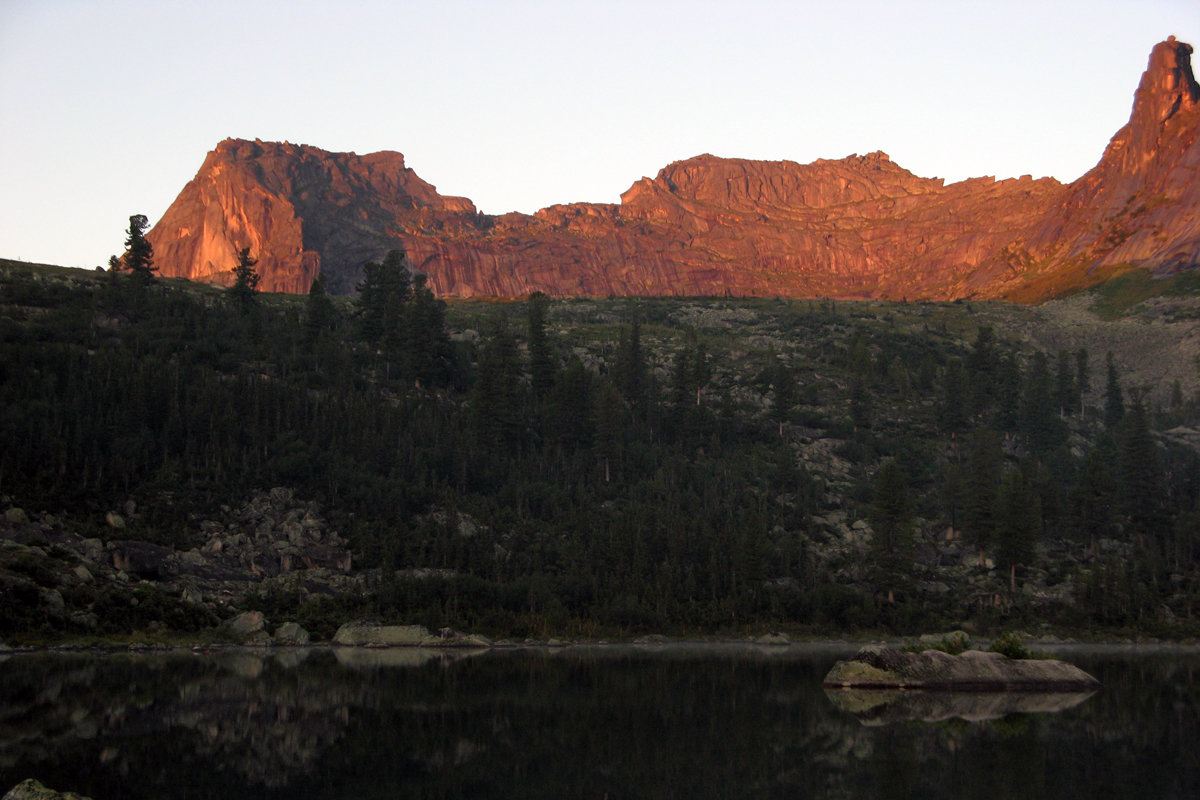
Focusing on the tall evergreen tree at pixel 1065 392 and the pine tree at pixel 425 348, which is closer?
the pine tree at pixel 425 348

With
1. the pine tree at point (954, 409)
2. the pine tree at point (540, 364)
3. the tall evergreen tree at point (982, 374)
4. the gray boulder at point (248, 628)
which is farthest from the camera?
the tall evergreen tree at point (982, 374)

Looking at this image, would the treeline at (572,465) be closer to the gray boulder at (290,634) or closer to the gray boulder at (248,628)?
the gray boulder at (290,634)

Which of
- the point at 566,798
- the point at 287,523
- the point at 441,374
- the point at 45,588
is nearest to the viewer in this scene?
the point at 566,798

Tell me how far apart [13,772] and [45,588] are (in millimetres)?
37925

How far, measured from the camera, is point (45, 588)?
2265 inches

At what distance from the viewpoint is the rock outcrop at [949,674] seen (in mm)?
46531

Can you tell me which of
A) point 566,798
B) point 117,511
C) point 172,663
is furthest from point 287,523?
point 566,798

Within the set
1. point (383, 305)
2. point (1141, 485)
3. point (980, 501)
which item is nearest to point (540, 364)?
point (383, 305)

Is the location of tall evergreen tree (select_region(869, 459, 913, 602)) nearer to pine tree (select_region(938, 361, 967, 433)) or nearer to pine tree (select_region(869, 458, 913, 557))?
pine tree (select_region(869, 458, 913, 557))

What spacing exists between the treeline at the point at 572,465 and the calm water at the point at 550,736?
97.2ft

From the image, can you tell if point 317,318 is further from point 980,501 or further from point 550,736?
point 550,736

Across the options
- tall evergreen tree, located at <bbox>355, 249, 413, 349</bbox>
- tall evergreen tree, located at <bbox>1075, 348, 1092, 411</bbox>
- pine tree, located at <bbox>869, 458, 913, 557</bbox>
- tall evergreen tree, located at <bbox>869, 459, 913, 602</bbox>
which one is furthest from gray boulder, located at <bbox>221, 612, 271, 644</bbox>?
Answer: tall evergreen tree, located at <bbox>1075, 348, 1092, 411</bbox>

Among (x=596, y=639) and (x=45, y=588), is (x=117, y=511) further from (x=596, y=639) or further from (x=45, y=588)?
(x=596, y=639)

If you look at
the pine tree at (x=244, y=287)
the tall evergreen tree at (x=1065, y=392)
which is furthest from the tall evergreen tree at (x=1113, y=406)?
the pine tree at (x=244, y=287)
